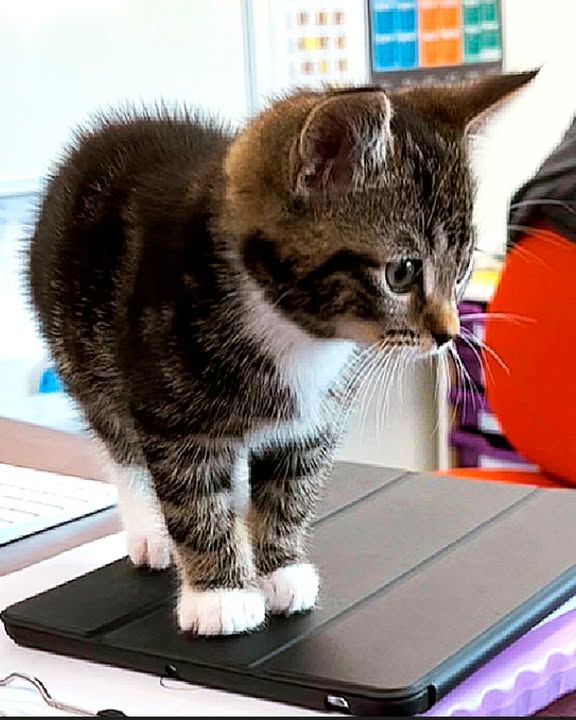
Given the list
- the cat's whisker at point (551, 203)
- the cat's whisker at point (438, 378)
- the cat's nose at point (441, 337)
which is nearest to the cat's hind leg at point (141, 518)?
the cat's nose at point (441, 337)

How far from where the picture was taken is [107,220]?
81 cm

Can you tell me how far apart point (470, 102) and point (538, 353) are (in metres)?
0.55

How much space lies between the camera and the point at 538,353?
4.16 feet

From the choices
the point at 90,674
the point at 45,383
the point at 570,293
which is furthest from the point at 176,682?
the point at 45,383

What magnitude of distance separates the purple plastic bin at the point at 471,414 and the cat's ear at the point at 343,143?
111 cm

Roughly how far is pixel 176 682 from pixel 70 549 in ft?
0.92

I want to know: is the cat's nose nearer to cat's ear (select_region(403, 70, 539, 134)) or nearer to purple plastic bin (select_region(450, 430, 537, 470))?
cat's ear (select_region(403, 70, 539, 134))

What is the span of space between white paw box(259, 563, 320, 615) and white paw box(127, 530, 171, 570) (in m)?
0.08

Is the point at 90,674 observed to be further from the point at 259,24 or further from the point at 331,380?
the point at 259,24

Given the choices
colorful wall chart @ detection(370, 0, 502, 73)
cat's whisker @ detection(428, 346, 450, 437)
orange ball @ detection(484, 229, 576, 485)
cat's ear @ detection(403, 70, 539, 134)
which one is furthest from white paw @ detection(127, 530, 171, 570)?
colorful wall chart @ detection(370, 0, 502, 73)

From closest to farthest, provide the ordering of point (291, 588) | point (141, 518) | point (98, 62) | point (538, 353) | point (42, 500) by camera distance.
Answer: point (291, 588), point (141, 518), point (42, 500), point (538, 353), point (98, 62)

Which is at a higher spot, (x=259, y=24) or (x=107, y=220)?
(x=259, y=24)

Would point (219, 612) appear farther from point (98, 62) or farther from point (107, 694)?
point (98, 62)

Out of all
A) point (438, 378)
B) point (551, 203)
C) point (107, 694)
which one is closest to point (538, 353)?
point (551, 203)
